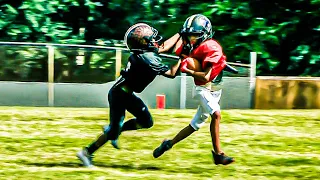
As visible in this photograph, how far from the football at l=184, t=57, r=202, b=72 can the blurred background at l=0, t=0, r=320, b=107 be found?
20.7 feet

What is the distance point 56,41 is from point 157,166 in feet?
26.0

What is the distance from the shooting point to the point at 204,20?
7895mm

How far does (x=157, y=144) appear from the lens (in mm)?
9586

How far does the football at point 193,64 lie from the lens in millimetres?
7797

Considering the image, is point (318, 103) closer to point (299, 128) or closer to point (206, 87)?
point (299, 128)

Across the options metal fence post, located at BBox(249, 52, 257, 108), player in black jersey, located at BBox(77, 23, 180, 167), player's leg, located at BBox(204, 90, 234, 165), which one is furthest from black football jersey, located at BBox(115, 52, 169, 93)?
metal fence post, located at BBox(249, 52, 257, 108)

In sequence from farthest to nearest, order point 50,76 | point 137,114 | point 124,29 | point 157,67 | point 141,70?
point 124,29 → point 50,76 → point 137,114 → point 141,70 → point 157,67

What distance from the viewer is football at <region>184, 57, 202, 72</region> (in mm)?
7797

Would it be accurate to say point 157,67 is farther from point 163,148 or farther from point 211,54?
point 163,148

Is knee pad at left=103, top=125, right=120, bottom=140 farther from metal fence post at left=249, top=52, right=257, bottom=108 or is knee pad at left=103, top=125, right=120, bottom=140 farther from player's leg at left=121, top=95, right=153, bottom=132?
metal fence post at left=249, top=52, right=257, bottom=108

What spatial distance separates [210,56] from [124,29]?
8.61 metres

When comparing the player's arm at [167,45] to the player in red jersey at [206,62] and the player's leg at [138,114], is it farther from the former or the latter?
the player's leg at [138,114]

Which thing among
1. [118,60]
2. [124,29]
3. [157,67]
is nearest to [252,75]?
[118,60]

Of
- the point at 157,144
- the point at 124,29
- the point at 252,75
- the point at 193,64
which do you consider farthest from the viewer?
the point at 124,29
